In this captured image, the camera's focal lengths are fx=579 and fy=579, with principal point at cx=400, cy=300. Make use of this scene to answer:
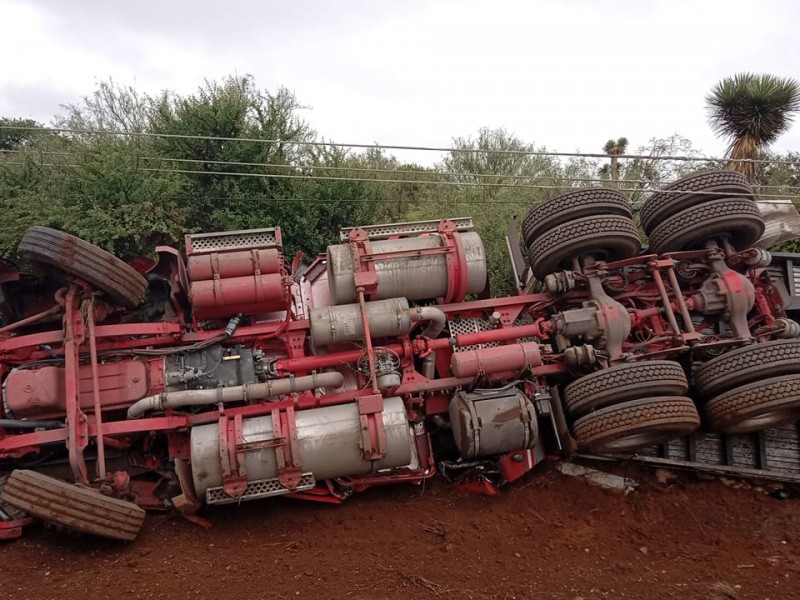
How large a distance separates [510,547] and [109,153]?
7910 mm

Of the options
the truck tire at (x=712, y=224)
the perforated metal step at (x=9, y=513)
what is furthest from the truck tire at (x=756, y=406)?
the perforated metal step at (x=9, y=513)

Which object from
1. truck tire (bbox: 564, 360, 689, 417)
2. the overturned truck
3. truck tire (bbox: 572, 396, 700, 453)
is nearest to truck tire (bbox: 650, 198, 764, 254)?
the overturned truck

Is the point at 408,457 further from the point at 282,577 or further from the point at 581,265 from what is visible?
the point at 581,265

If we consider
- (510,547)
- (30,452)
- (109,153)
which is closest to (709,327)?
(510,547)

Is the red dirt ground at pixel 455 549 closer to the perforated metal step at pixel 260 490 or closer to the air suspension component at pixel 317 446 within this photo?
the perforated metal step at pixel 260 490

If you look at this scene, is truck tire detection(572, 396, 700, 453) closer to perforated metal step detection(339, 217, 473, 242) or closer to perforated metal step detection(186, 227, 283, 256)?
perforated metal step detection(339, 217, 473, 242)

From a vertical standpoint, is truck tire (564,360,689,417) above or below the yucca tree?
below

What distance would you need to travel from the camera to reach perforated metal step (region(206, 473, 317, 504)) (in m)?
5.02

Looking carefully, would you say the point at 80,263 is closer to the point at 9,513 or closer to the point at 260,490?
the point at 9,513

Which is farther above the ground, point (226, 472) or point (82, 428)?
point (82, 428)

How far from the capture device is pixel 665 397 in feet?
17.9

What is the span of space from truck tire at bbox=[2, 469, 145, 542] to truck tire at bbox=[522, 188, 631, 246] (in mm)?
4903

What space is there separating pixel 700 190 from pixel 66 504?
683 cm

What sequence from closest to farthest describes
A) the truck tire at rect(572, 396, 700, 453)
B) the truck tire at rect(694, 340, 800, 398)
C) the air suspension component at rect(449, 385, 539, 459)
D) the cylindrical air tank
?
the truck tire at rect(572, 396, 700, 453)
the air suspension component at rect(449, 385, 539, 459)
the truck tire at rect(694, 340, 800, 398)
the cylindrical air tank
